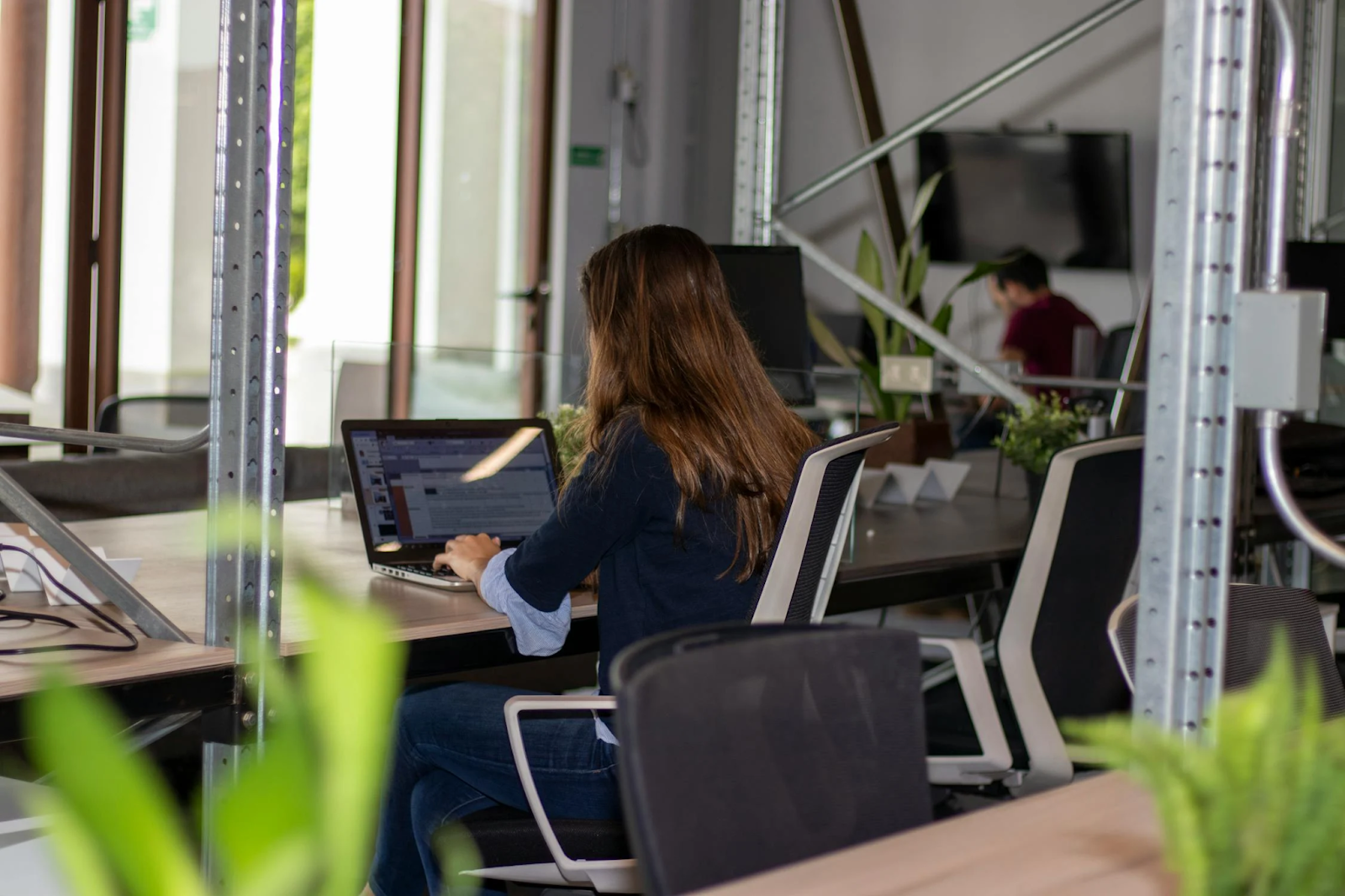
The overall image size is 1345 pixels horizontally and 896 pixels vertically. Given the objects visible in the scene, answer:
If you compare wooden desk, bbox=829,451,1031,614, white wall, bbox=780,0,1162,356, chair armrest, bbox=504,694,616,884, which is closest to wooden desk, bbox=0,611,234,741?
chair armrest, bbox=504,694,616,884

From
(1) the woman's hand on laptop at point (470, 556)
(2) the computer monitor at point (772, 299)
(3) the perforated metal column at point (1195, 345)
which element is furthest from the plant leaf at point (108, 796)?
(2) the computer monitor at point (772, 299)

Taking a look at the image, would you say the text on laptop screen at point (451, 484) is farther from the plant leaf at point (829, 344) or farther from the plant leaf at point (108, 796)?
the plant leaf at point (108, 796)

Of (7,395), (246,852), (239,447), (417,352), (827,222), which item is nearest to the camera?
(246,852)

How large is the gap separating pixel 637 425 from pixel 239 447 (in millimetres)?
525

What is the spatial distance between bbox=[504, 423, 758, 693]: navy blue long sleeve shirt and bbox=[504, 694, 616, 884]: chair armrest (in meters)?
0.16

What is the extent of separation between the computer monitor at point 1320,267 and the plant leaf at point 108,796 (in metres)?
3.84

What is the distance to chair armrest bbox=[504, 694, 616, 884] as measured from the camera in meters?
1.82

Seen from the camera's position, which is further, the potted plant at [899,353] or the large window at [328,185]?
the large window at [328,185]

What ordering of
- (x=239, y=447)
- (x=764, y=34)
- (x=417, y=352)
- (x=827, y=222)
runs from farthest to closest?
(x=827, y=222) < (x=764, y=34) < (x=417, y=352) < (x=239, y=447)

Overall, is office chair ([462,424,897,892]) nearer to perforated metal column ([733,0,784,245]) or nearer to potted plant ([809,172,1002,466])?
potted plant ([809,172,1002,466])

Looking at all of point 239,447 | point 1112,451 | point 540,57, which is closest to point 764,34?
point 1112,451

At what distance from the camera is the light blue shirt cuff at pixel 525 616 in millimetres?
2018

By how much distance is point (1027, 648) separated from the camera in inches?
93.1

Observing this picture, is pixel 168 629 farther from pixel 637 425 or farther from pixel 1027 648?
pixel 1027 648
